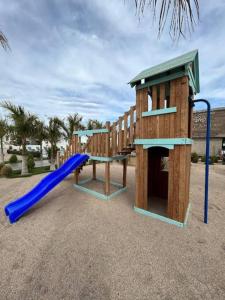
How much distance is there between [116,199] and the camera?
15.8 feet

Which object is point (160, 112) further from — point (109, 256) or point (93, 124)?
point (93, 124)

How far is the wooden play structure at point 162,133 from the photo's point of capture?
3062 mm

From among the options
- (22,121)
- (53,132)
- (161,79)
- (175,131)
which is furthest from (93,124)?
(175,131)

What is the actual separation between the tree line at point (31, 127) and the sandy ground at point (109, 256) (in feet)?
16.7

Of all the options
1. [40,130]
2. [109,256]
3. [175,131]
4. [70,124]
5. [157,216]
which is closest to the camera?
[109,256]

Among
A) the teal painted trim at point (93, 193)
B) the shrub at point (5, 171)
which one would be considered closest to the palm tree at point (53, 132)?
the shrub at point (5, 171)

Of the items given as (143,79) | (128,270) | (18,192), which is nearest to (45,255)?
→ (128,270)

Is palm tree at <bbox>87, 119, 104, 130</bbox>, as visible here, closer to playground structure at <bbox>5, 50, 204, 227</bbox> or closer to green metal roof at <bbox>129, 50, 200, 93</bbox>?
playground structure at <bbox>5, 50, 204, 227</bbox>

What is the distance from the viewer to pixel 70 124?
1238 centimetres

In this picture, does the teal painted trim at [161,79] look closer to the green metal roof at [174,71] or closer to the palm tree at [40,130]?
the green metal roof at [174,71]

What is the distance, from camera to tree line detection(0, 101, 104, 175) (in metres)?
8.38

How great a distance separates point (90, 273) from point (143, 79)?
412 cm

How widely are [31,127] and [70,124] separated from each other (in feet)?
12.9

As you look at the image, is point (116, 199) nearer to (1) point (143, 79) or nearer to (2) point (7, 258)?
(2) point (7, 258)
